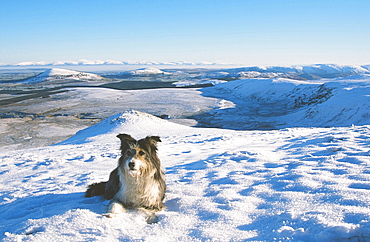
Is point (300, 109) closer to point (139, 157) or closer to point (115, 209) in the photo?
point (139, 157)

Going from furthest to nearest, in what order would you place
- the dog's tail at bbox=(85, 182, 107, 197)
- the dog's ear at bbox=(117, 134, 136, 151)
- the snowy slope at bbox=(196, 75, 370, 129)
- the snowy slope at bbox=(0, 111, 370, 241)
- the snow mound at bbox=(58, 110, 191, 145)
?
the snowy slope at bbox=(196, 75, 370, 129)
the snow mound at bbox=(58, 110, 191, 145)
the dog's tail at bbox=(85, 182, 107, 197)
the dog's ear at bbox=(117, 134, 136, 151)
the snowy slope at bbox=(0, 111, 370, 241)

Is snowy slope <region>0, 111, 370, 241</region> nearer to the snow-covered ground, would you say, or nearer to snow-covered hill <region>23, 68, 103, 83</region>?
the snow-covered ground

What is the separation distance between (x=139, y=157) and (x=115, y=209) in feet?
2.76

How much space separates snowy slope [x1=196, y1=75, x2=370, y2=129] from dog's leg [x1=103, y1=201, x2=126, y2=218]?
27116mm

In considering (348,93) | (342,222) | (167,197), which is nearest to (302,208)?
(342,222)

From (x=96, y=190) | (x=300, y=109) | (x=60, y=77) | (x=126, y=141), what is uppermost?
(x=60, y=77)

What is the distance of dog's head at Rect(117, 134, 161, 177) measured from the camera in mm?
3545

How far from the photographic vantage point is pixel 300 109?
38.4 metres

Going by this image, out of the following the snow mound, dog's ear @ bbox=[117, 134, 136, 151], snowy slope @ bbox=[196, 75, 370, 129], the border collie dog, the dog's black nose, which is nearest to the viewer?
the dog's black nose

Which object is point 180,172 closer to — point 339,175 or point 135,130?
point 339,175

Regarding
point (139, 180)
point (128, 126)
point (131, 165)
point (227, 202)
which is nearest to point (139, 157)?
point (131, 165)

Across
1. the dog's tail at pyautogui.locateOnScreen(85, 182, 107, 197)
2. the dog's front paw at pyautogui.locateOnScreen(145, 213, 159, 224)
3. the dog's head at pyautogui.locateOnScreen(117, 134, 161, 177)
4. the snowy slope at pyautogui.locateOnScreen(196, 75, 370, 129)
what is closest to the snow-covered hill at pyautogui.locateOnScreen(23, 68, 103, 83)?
the snowy slope at pyautogui.locateOnScreen(196, 75, 370, 129)

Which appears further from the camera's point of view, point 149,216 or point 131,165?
point 149,216

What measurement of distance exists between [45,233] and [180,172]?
384 cm
